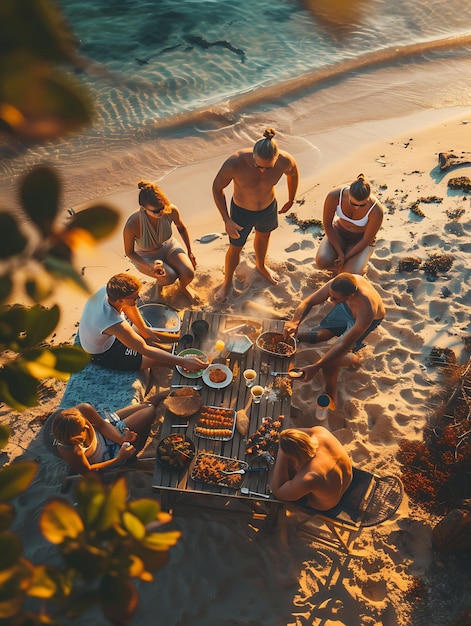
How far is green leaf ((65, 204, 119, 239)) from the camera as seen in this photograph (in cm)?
82

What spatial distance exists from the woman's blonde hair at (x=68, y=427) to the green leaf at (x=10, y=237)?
3616mm

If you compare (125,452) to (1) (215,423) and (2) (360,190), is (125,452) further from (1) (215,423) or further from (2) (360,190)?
(2) (360,190)

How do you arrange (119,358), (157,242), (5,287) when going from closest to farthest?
(5,287)
(119,358)
(157,242)

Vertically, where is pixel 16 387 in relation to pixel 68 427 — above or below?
above

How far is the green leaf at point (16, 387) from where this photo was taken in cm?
122

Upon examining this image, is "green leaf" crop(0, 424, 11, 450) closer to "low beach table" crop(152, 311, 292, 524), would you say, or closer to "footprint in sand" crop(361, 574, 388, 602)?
"low beach table" crop(152, 311, 292, 524)

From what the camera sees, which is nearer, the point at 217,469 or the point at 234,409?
the point at 217,469

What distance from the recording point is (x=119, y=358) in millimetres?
5453

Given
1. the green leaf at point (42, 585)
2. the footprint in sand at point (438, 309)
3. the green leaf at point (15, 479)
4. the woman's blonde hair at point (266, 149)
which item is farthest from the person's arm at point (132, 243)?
the green leaf at point (42, 585)

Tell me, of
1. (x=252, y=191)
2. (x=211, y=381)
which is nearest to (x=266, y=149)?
(x=252, y=191)

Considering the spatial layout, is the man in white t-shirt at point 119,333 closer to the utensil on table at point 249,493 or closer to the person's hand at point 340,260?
the utensil on table at point 249,493

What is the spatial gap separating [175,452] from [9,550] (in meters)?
3.37

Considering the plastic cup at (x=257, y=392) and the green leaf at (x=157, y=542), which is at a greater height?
the green leaf at (x=157, y=542)

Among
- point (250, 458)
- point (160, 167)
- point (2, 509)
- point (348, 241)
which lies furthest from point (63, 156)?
point (2, 509)
